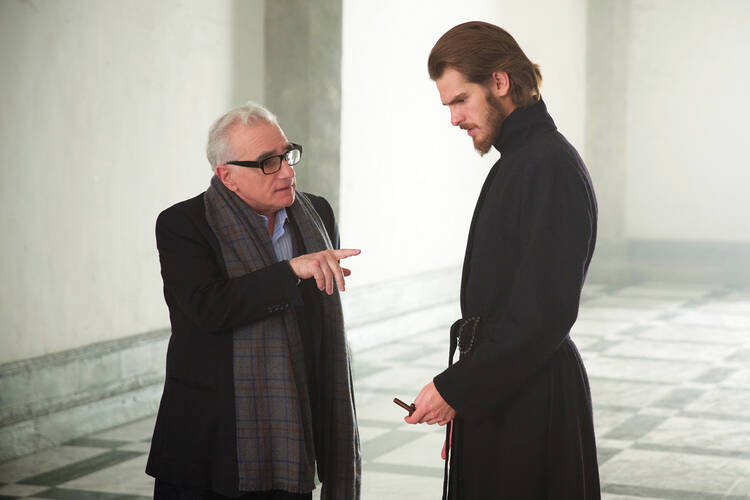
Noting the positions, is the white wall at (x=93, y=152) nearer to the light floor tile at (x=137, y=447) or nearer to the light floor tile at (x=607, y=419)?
the light floor tile at (x=137, y=447)

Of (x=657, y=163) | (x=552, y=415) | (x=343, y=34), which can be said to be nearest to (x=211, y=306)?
(x=552, y=415)

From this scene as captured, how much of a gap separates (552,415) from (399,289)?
8.02m

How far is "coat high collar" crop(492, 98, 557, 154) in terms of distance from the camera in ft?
9.30

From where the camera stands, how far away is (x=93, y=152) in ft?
22.5

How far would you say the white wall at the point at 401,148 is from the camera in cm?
984

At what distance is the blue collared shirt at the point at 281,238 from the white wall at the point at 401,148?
611 centimetres

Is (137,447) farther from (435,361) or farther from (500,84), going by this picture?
(500,84)

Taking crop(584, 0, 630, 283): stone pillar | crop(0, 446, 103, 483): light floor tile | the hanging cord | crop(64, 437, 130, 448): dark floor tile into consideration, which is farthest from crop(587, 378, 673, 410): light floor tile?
crop(584, 0, 630, 283): stone pillar

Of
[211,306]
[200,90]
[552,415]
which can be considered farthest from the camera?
[200,90]

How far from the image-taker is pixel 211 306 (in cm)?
305

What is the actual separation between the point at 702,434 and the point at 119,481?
11.6 ft

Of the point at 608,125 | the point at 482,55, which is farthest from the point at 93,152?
the point at 608,125

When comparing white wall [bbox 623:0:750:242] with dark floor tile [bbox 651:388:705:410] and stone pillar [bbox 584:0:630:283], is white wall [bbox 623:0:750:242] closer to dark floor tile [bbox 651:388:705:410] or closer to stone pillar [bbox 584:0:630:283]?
stone pillar [bbox 584:0:630:283]

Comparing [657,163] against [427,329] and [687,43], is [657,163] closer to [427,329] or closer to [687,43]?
[687,43]
